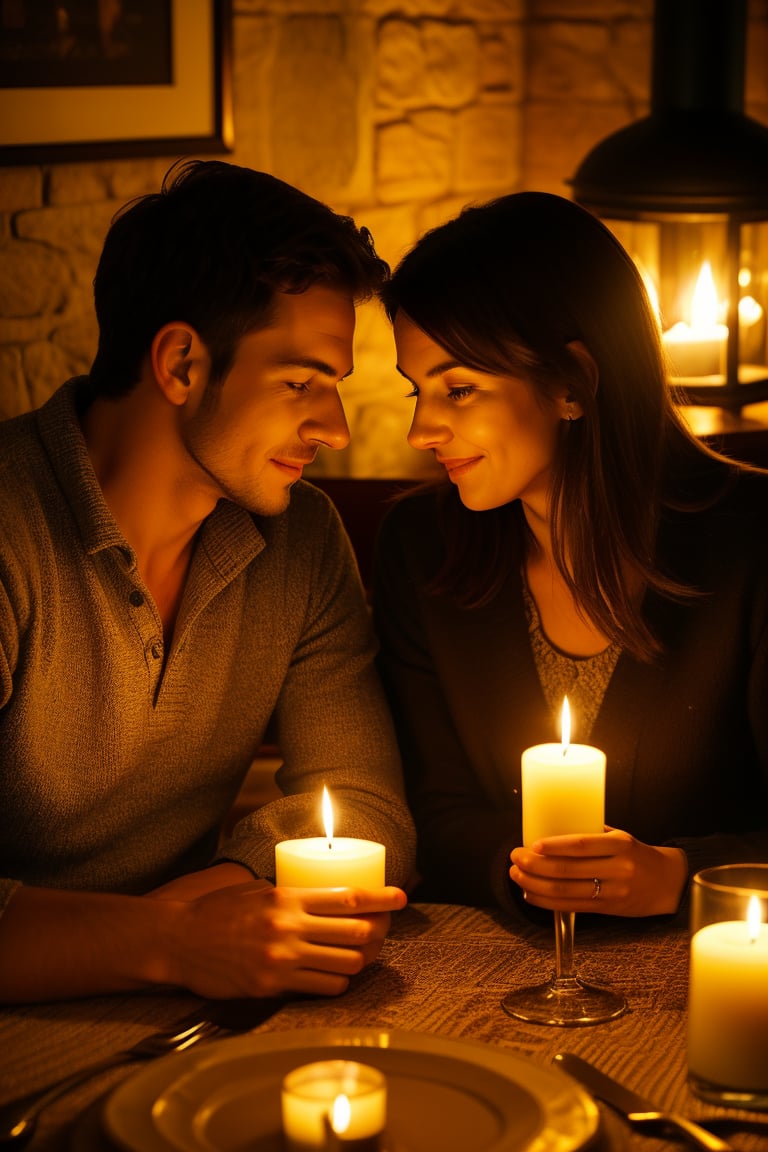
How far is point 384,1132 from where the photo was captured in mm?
979

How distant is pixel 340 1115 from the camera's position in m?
0.93

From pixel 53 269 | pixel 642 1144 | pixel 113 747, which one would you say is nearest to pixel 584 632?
pixel 113 747

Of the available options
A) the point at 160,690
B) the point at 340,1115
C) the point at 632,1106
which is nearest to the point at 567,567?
the point at 160,690

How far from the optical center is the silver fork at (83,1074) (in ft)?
3.32

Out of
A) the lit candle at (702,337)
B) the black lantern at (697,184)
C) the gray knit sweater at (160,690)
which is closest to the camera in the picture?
the gray knit sweater at (160,690)

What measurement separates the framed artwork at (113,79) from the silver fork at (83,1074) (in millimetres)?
2025

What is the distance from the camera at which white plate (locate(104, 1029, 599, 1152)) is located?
3.16 ft

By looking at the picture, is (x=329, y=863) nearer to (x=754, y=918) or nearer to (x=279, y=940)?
(x=279, y=940)

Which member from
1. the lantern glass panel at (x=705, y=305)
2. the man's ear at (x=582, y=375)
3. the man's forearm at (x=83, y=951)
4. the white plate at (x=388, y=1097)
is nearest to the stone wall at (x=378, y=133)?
the lantern glass panel at (x=705, y=305)

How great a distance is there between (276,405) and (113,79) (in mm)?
1488

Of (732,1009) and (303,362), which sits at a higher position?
(303,362)

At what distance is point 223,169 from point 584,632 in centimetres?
72

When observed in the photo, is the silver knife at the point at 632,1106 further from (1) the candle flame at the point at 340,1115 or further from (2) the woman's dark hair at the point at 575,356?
(2) the woman's dark hair at the point at 575,356

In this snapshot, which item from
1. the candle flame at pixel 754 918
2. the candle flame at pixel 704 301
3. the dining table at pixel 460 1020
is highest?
the candle flame at pixel 704 301
